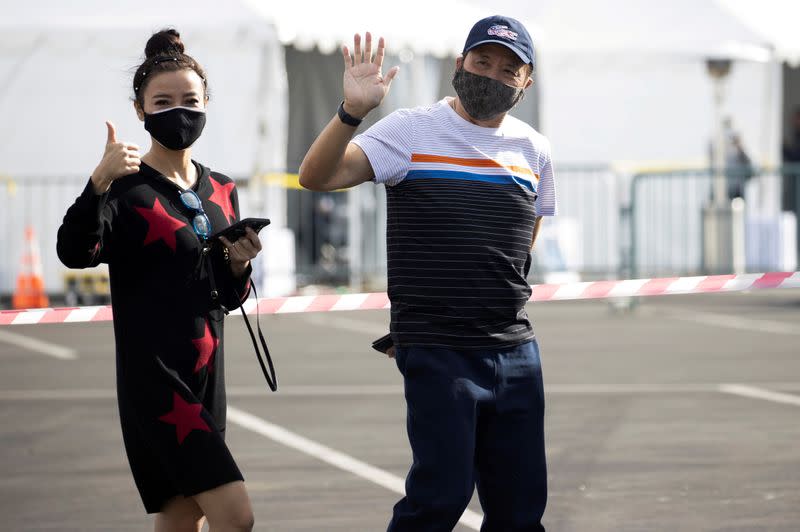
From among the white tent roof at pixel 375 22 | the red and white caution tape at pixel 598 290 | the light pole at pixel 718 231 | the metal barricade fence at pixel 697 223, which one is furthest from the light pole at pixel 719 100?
the red and white caution tape at pixel 598 290

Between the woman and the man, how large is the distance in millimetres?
396

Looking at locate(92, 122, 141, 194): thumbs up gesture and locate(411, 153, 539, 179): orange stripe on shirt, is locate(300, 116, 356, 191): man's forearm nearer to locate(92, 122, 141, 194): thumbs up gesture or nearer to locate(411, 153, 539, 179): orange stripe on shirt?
locate(411, 153, 539, 179): orange stripe on shirt

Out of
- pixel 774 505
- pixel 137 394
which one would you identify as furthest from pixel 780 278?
pixel 137 394

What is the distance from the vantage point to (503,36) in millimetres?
4109

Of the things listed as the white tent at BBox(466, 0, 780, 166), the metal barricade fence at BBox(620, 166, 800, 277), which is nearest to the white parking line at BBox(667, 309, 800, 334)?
the metal barricade fence at BBox(620, 166, 800, 277)

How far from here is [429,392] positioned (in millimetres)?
4043

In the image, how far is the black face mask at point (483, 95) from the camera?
416 centimetres

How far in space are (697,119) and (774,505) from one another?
678 inches

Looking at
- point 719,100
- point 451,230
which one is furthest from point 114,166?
point 719,100

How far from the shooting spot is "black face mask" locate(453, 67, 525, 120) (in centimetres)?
416

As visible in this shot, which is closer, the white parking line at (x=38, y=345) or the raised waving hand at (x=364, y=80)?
the raised waving hand at (x=364, y=80)

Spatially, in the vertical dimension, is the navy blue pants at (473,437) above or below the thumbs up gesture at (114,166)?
below

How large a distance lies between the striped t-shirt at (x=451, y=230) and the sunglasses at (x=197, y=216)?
0.49 meters

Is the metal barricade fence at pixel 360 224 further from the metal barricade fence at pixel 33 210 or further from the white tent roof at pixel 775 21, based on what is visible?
the white tent roof at pixel 775 21
